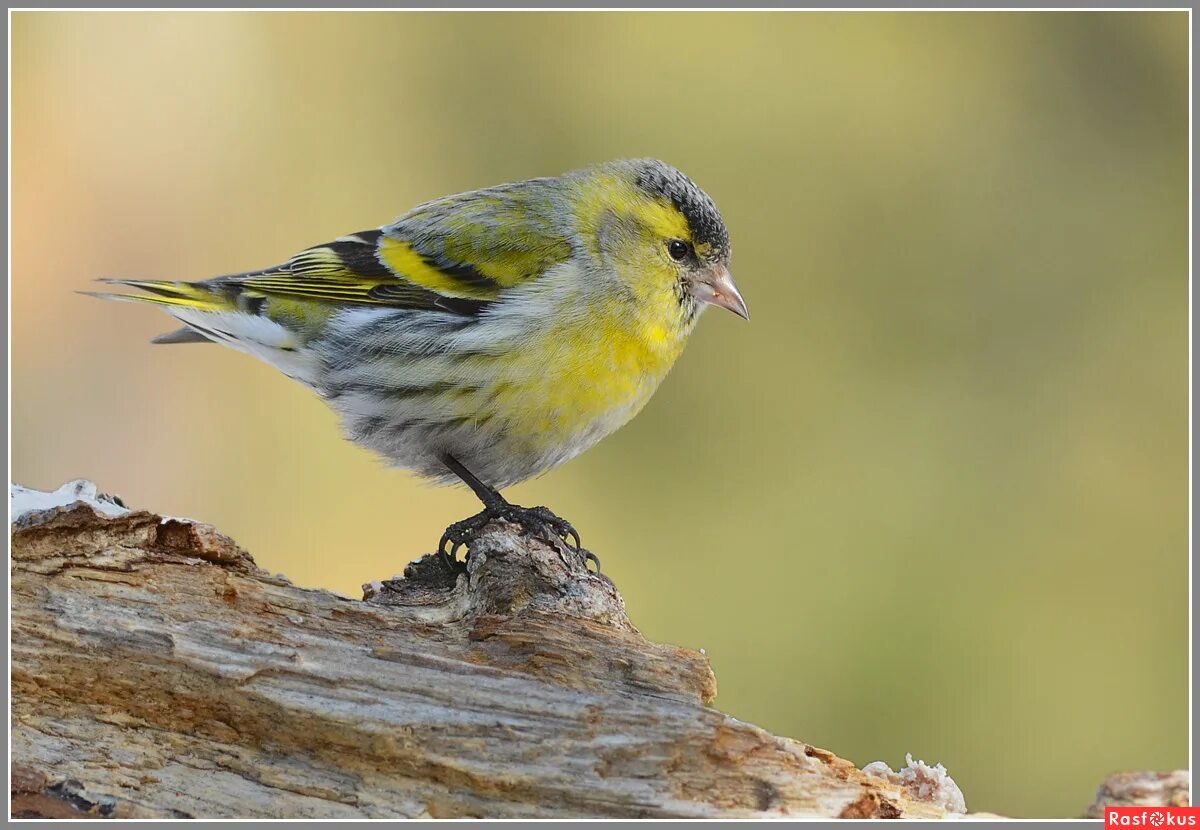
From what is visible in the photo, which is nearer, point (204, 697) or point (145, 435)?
point (204, 697)

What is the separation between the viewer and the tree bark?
246cm

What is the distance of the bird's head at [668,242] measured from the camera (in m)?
3.57

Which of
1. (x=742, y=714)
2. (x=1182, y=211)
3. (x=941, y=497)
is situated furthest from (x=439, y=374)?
(x=1182, y=211)

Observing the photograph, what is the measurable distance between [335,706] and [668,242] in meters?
1.74

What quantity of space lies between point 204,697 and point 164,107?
4118mm

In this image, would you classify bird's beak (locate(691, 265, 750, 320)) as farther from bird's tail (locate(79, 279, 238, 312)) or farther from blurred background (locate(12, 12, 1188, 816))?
blurred background (locate(12, 12, 1188, 816))

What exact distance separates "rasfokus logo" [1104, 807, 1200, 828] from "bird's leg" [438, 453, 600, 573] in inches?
55.5

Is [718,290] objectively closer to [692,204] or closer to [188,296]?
[692,204]

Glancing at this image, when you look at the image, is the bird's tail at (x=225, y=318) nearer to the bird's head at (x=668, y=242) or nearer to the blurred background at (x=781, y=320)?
the bird's head at (x=668, y=242)

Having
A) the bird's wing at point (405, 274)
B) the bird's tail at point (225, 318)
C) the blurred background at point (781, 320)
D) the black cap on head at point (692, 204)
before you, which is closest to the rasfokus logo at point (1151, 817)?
the black cap on head at point (692, 204)

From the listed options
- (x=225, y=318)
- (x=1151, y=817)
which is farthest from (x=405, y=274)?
(x=1151, y=817)

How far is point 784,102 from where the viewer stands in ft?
19.8

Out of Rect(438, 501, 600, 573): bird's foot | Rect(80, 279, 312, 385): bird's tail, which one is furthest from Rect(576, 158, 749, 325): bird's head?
Rect(80, 279, 312, 385): bird's tail

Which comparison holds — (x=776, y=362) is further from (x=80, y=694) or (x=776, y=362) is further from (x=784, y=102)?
(x=80, y=694)
